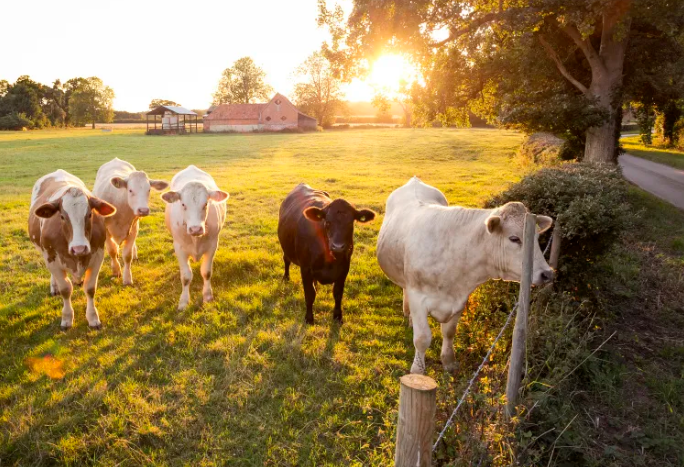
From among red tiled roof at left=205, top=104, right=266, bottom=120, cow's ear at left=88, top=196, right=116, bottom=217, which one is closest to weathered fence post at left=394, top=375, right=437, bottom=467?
cow's ear at left=88, top=196, right=116, bottom=217

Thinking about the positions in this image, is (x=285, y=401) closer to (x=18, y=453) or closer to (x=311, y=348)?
(x=311, y=348)

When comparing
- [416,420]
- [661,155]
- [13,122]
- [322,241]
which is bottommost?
[416,420]

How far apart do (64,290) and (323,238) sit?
3672mm

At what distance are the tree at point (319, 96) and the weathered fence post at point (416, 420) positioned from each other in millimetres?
78800

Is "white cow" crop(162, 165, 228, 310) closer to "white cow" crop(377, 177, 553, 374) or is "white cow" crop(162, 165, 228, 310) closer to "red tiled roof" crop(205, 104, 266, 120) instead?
"white cow" crop(377, 177, 553, 374)

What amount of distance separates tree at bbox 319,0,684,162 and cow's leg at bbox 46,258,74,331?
10.9 m

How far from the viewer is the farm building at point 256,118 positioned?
66875 mm

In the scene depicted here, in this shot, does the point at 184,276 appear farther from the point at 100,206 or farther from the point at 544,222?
the point at 544,222

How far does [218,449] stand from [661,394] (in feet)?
14.7

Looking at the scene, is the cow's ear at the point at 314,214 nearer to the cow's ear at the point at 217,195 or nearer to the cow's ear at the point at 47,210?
the cow's ear at the point at 217,195

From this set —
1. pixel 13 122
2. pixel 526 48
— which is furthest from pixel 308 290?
pixel 13 122

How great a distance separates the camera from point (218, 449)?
11.9ft

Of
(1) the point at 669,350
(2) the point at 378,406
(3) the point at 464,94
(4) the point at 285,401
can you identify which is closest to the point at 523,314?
(2) the point at 378,406

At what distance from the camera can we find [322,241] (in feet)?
18.8
